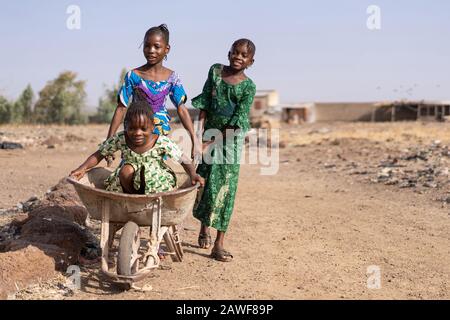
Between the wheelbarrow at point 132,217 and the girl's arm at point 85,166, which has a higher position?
the girl's arm at point 85,166

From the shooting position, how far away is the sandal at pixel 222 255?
4957 millimetres

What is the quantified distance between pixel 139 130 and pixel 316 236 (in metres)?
2.68

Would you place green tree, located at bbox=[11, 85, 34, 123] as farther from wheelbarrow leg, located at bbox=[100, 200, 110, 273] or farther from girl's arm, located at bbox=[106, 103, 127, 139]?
wheelbarrow leg, located at bbox=[100, 200, 110, 273]

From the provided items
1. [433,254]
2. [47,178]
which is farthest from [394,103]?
[433,254]

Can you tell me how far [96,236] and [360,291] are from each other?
8.23ft

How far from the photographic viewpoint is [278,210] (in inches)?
304

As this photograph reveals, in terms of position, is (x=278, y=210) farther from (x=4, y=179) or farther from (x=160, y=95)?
(x=4, y=179)

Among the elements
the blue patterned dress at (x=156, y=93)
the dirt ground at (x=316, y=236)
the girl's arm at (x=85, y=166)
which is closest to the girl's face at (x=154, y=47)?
the blue patterned dress at (x=156, y=93)

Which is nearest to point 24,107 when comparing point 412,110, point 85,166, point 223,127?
point 412,110

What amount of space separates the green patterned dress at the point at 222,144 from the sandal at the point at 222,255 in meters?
0.20

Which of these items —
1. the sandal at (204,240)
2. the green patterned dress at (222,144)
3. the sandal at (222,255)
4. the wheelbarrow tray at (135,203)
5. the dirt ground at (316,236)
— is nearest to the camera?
the wheelbarrow tray at (135,203)

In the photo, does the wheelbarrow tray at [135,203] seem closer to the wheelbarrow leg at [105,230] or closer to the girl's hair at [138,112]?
the wheelbarrow leg at [105,230]

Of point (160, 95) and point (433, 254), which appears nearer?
point (160, 95)

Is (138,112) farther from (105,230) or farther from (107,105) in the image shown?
(107,105)
